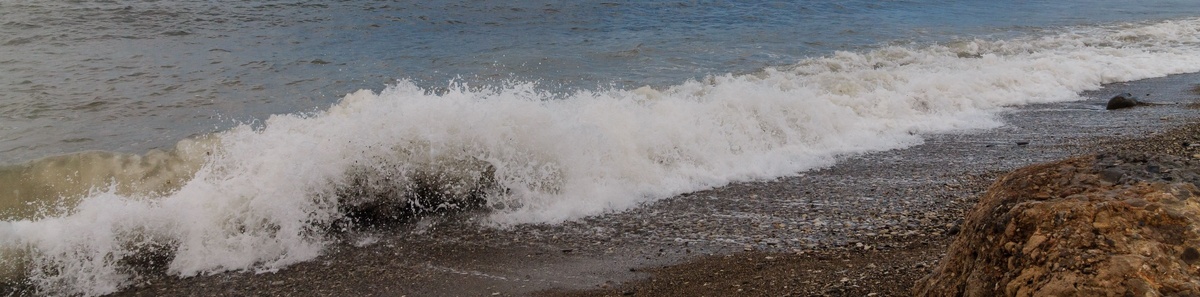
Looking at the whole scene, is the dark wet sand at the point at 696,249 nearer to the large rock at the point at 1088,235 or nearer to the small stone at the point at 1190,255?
the large rock at the point at 1088,235

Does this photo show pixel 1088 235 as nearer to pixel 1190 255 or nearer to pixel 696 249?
pixel 1190 255

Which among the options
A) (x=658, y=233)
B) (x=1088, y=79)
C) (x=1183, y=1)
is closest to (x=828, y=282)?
(x=658, y=233)

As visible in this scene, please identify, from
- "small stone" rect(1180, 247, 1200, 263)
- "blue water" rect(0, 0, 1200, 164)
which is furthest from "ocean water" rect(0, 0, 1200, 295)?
"small stone" rect(1180, 247, 1200, 263)

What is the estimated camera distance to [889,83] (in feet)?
34.3

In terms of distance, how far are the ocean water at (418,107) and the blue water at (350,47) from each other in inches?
3.1

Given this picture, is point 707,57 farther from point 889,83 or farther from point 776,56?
point 889,83

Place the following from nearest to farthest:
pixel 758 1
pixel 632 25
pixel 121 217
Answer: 1. pixel 121 217
2. pixel 632 25
3. pixel 758 1

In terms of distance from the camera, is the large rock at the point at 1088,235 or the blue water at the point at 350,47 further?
the blue water at the point at 350,47

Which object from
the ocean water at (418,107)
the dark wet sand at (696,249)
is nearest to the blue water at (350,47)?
the ocean water at (418,107)

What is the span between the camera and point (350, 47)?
14.0 meters

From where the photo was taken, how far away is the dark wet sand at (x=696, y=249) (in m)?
4.27

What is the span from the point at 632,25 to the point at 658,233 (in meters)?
12.7

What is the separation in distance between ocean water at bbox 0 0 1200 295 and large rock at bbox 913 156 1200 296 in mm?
3307

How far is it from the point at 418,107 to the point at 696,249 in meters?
2.86
